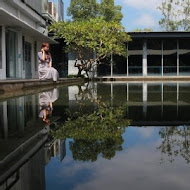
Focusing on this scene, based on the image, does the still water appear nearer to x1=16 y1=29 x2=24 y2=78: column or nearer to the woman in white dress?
the woman in white dress

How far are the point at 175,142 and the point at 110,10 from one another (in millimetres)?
52990

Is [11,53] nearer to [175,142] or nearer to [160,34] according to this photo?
[160,34]

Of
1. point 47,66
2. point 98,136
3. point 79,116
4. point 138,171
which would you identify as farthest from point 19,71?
point 138,171

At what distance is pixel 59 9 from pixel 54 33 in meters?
7.31

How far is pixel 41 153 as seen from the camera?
286cm

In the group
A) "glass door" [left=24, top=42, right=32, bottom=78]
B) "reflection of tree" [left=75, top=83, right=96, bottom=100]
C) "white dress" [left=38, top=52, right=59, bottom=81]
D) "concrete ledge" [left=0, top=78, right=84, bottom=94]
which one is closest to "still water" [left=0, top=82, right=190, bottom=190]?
"reflection of tree" [left=75, top=83, right=96, bottom=100]

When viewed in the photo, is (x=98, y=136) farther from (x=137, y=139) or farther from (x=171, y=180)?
(x=171, y=180)

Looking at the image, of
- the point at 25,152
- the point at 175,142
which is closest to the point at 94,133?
the point at 175,142

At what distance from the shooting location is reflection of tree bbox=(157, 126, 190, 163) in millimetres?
2893

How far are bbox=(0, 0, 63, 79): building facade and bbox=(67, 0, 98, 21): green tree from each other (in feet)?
87.8

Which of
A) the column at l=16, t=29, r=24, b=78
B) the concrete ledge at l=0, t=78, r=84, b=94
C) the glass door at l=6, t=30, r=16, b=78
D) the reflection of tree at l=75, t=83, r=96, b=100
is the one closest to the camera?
the reflection of tree at l=75, t=83, r=96, b=100

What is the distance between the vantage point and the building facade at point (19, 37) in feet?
56.8

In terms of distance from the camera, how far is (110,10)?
54.7m

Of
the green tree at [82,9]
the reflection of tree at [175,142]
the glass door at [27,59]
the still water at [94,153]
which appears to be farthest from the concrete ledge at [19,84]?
the green tree at [82,9]
